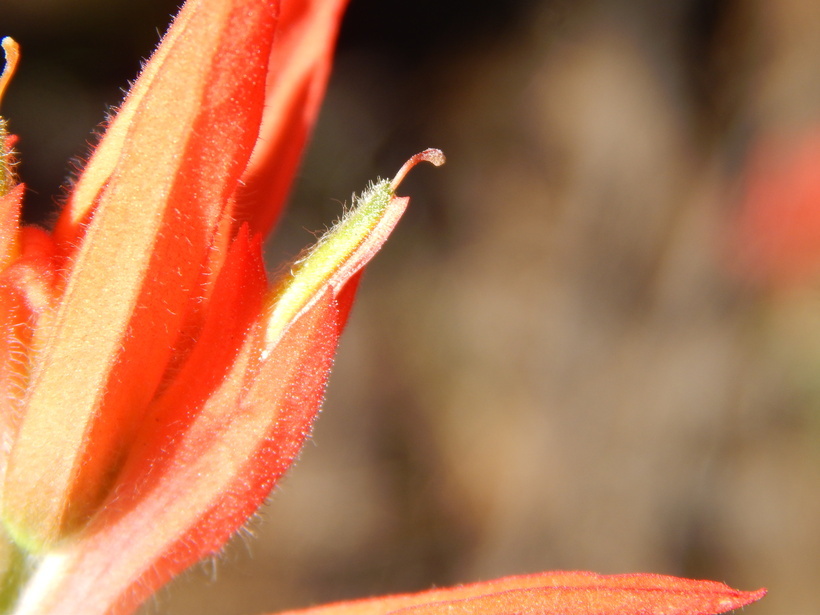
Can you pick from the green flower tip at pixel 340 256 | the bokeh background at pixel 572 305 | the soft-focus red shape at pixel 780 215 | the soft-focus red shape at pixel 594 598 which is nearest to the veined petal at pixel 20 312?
the green flower tip at pixel 340 256

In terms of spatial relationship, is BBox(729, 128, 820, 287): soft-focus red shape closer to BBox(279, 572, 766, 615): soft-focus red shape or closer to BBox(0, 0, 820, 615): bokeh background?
BBox(0, 0, 820, 615): bokeh background

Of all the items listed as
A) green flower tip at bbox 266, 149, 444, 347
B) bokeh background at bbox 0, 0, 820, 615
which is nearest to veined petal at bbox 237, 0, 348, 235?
green flower tip at bbox 266, 149, 444, 347

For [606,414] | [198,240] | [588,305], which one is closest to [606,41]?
[588,305]

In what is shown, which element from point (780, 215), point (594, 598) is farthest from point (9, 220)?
point (780, 215)

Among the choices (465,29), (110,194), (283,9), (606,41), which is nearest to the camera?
(110,194)

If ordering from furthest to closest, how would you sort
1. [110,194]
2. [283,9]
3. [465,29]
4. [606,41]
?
1. [606,41]
2. [465,29]
3. [283,9]
4. [110,194]

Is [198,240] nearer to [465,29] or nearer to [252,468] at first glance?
[252,468]

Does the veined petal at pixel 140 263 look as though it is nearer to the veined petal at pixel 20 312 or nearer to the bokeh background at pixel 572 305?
the veined petal at pixel 20 312
